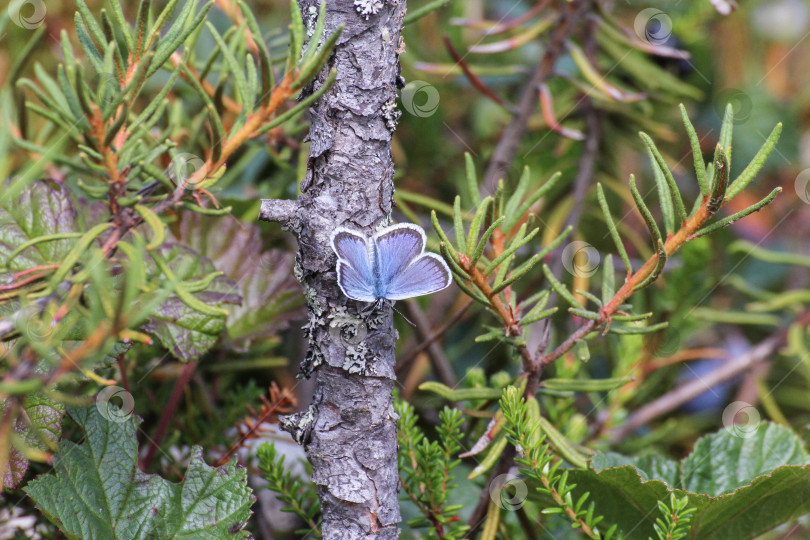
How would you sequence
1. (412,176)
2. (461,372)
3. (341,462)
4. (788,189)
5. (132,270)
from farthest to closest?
(788,189) < (412,176) < (461,372) < (341,462) < (132,270)

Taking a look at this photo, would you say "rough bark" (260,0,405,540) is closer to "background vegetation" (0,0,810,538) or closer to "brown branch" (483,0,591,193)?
"background vegetation" (0,0,810,538)

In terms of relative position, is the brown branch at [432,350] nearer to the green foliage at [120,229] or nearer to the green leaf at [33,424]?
the green foliage at [120,229]

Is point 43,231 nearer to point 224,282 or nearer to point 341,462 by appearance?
point 224,282

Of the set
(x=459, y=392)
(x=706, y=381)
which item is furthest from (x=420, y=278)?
(x=706, y=381)

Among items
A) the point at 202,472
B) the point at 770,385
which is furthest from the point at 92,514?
the point at 770,385

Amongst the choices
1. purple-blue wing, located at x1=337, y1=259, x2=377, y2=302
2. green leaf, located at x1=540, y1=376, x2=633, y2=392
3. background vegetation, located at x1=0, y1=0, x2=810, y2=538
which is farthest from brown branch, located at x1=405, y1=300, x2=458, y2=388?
purple-blue wing, located at x1=337, y1=259, x2=377, y2=302

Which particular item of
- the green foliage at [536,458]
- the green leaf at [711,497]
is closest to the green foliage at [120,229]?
the green foliage at [536,458]
